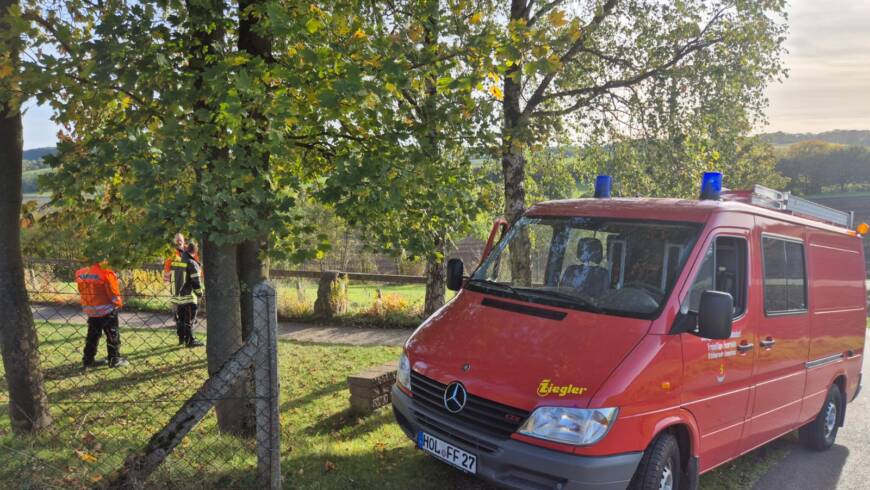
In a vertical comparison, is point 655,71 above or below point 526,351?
above

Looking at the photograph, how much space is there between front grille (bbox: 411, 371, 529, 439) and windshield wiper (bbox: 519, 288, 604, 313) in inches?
38.6

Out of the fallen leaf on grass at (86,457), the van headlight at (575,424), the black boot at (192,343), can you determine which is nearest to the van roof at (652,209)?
the van headlight at (575,424)

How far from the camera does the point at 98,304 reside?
29.3 ft

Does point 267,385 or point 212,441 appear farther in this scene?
point 212,441

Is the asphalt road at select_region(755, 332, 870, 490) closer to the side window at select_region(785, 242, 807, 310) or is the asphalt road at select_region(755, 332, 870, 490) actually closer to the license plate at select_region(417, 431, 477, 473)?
the side window at select_region(785, 242, 807, 310)

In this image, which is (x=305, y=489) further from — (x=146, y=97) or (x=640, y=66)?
(x=640, y=66)

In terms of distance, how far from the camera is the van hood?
3549 mm

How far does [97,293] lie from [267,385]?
21.6ft

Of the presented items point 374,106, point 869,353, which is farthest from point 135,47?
point 869,353

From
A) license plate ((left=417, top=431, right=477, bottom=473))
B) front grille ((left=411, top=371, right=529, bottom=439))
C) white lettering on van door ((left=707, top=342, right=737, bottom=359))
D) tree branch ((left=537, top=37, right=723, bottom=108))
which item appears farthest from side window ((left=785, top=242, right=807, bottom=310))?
tree branch ((left=537, top=37, right=723, bottom=108))

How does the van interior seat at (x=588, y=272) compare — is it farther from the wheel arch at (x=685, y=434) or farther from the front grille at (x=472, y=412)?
the front grille at (x=472, y=412)

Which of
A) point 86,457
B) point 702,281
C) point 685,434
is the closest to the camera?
point 685,434

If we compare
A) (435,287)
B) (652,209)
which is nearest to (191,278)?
(435,287)

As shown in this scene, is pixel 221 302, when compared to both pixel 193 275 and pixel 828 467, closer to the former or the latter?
pixel 193 275
